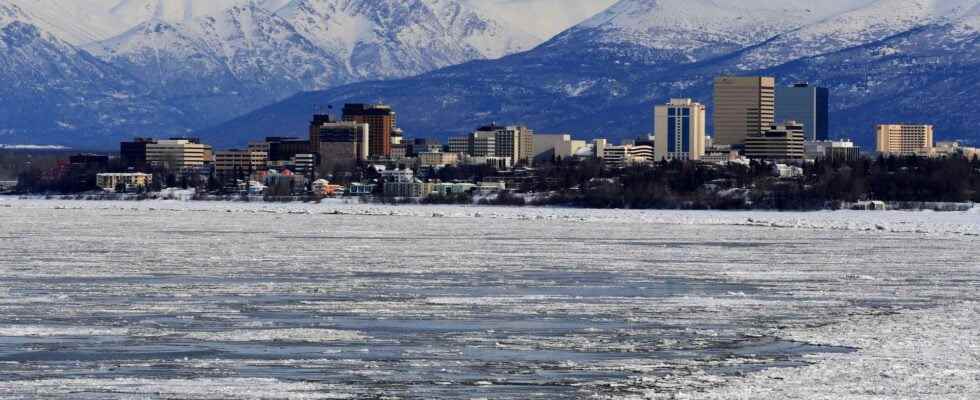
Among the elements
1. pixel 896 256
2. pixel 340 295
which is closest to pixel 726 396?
pixel 340 295

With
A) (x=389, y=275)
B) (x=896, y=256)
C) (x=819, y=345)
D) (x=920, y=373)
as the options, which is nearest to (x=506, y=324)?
(x=819, y=345)

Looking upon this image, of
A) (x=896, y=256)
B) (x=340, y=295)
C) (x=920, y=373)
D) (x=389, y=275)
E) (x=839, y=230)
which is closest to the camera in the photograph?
(x=920, y=373)

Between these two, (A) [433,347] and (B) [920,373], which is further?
(A) [433,347]

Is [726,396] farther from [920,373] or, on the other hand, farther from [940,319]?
[940,319]

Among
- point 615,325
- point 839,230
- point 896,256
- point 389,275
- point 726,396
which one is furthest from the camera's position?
point 839,230

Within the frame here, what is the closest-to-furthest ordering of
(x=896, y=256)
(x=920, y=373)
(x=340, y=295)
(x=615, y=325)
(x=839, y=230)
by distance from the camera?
1. (x=920, y=373)
2. (x=615, y=325)
3. (x=340, y=295)
4. (x=896, y=256)
5. (x=839, y=230)

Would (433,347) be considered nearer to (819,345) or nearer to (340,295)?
(819,345)
